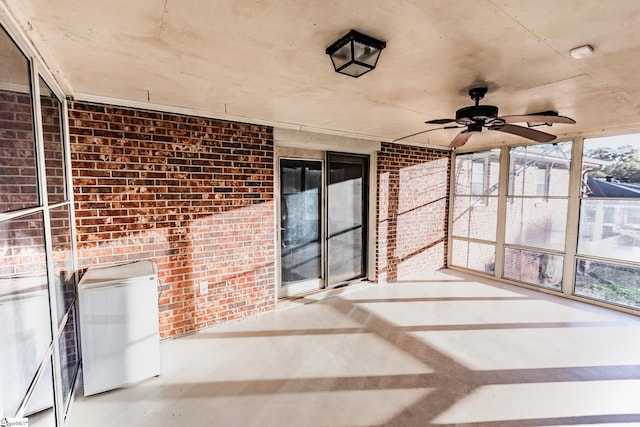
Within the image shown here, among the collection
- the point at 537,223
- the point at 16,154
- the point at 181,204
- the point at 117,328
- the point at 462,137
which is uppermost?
the point at 462,137

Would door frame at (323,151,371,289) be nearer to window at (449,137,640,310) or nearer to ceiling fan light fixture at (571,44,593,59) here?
window at (449,137,640,310)

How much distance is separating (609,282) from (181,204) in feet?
18.7

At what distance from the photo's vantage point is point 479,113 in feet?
8.05

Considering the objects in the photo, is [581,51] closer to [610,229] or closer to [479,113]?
[479,113]

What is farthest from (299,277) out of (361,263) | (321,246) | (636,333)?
(636,333)

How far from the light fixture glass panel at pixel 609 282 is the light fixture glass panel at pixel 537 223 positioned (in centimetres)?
45

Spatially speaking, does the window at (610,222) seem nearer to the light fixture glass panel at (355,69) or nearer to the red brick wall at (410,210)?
the red brick wall at (410,210)

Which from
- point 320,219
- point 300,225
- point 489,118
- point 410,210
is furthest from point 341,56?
point 410,210

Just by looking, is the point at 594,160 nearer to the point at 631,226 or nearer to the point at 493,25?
the point at 631,226

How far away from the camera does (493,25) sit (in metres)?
1.59

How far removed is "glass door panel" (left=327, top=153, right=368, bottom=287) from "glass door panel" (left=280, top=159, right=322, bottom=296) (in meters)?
0.19

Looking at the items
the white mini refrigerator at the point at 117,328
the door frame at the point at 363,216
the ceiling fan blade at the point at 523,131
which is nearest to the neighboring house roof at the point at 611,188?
the ceiling fan blade at the point at 523,131

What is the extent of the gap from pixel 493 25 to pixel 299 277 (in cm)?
366

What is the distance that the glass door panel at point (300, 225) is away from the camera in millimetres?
4242
